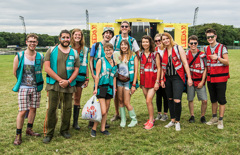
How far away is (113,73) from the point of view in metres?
4.61

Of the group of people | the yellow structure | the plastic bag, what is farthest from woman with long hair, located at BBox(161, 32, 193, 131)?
the yellow structure

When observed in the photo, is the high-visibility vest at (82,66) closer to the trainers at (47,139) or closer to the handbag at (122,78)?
the handbag at (122,78)

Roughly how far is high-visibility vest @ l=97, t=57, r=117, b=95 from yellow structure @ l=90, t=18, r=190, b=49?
2256 cm

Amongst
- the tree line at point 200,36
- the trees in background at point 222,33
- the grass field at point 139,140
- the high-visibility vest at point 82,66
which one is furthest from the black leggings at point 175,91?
the trees in background at point 222,33

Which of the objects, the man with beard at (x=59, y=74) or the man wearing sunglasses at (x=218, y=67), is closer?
the man with beard at (x=59, y=74)

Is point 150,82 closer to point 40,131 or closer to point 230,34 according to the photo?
point 40,131

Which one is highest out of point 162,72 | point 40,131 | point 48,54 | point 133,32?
point 133,32

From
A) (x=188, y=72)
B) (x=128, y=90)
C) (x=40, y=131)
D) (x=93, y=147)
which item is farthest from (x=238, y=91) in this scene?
(x=40, y=131)

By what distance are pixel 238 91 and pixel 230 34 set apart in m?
101

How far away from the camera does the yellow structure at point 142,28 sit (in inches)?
1051

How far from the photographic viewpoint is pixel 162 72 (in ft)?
15.8

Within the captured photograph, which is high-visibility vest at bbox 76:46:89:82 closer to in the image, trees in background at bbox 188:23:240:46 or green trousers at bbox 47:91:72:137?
green trousers at bbox 47:91:72:137

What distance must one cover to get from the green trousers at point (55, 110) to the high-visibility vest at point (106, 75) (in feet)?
2.16

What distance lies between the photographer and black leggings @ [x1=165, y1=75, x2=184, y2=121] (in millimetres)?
4578
